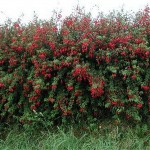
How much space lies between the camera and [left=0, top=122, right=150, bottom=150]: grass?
21.6 ft

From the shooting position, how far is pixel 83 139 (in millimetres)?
6949

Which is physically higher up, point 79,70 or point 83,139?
point 79,70

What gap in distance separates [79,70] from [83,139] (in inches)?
46.6

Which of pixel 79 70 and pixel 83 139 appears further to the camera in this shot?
pixel 83 139

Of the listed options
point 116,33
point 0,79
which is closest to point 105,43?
point 116,33

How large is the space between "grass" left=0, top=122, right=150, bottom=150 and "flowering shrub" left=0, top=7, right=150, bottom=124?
0.23m

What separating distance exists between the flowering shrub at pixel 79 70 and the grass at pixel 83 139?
23cm

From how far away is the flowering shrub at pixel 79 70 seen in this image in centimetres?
688

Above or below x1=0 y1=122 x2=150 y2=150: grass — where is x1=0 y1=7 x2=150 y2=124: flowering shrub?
above

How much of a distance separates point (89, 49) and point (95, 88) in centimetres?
74

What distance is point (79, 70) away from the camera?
6793 mm

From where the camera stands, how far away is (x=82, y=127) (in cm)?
731

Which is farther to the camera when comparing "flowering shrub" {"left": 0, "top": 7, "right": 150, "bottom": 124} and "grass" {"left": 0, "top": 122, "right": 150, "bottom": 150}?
"flowering shrub" {"left": 0, "top": 7, "right": 150, "bottom": 124}

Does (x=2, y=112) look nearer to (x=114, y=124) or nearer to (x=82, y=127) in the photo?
(x=82, y=127)
